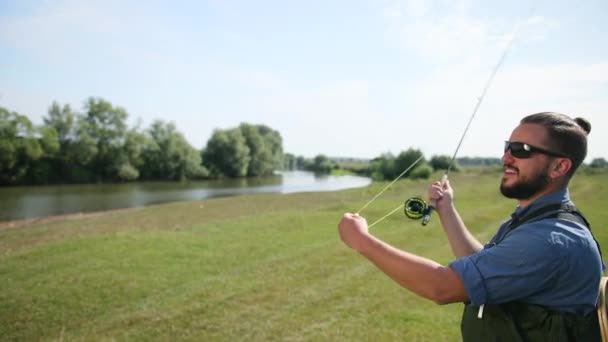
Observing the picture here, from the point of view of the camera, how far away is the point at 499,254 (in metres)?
2.00

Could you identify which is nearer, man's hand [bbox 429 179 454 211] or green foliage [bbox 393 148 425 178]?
man's hand [bbox 429 179 454 211]

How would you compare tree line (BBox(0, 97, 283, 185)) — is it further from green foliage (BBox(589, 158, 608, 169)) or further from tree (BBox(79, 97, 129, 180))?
green foliage (BBox(589, 158, 608, 169))

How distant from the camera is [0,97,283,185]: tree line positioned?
57375 mm

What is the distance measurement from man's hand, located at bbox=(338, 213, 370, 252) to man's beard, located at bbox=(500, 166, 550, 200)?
100 centimetres

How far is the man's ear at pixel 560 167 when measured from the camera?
224 centimetres

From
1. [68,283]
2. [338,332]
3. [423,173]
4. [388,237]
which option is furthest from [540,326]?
[423,173]

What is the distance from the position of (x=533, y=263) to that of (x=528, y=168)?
2.25 feet

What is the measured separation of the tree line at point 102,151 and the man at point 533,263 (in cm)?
6745

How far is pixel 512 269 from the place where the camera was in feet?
6.40

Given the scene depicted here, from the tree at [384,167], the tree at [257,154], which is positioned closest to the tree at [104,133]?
the tree at [257,154]

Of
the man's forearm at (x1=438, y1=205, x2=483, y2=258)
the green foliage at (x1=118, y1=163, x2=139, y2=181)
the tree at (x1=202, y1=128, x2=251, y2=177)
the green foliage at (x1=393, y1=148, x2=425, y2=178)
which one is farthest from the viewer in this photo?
the tree at (x1=202, y1=128, x2=251, y2=177)

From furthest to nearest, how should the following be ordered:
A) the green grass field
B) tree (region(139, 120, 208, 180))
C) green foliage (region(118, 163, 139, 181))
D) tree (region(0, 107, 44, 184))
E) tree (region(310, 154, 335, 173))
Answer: tree (region(310, 154, 335, 173)) → tree (region(139, 120, 208, 180)) → green foliage (region(118, 163, 139, 181)) → tree (region(0, 107, 44, 184)) → the green grass field

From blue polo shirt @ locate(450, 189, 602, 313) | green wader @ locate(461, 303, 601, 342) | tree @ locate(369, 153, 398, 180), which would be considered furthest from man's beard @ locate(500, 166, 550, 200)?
tree @ locate(369, 153, 398, 180)

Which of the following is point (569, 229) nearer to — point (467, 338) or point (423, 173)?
point (467, 338)
